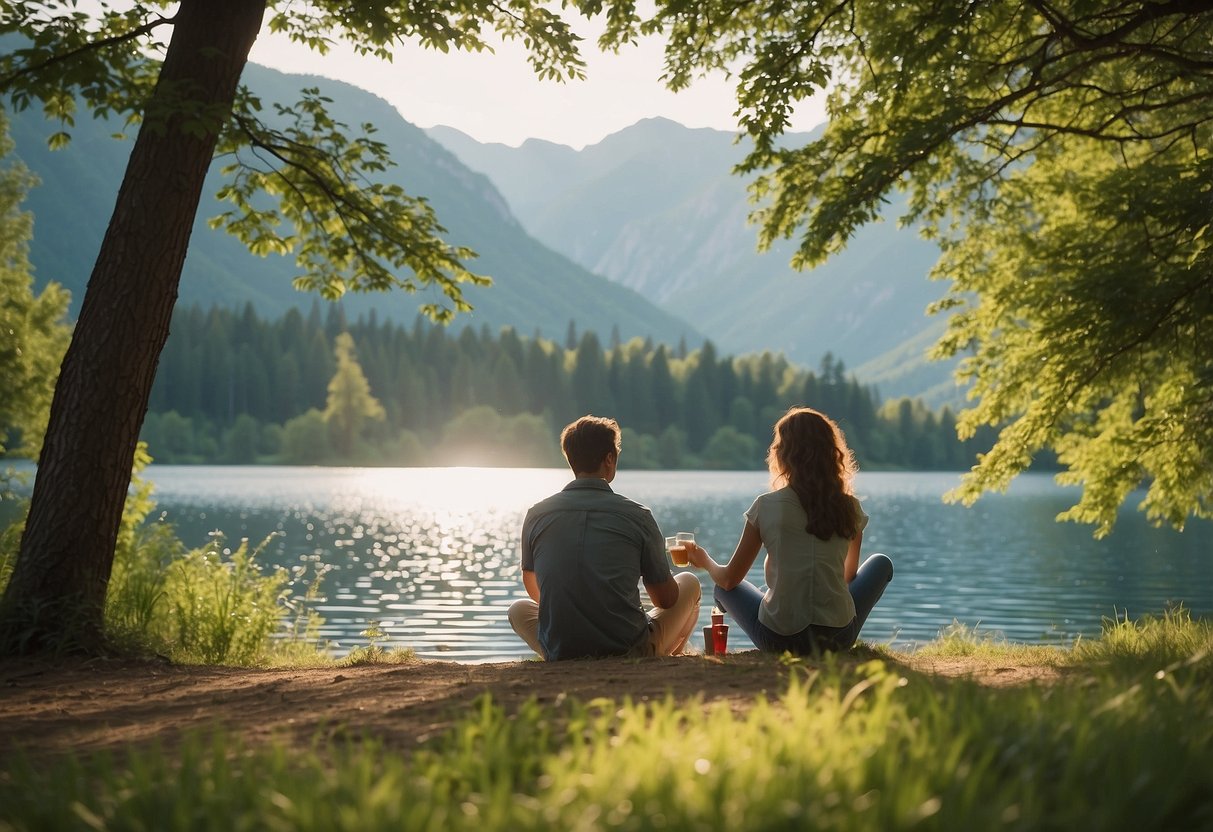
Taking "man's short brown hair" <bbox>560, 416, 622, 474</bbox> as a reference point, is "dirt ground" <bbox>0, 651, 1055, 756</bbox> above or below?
below

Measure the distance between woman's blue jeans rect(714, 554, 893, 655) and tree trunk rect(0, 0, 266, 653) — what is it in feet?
13.2

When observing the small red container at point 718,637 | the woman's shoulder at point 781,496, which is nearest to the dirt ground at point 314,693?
the small red container at point 718,637

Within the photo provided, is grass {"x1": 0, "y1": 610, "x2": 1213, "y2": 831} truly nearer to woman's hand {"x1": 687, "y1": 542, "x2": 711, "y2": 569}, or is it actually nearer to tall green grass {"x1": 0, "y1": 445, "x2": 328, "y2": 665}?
woman's hand {"x1": 687, "y1": 542, "x2": 711, "y2": 569}

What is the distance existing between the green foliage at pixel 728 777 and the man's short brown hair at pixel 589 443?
2.75 m

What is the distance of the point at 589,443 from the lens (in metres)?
A: 6.17

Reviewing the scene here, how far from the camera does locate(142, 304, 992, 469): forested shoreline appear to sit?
11212cm

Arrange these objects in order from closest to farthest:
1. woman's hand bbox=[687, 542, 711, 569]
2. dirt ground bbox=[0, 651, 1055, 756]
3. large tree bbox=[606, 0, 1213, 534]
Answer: dirt ground bbox=[0, 651, 1055, 756] < woman's hand bbox=[687, 542, 711, 569] < large tree bbox=[606, 0, 1213, 534]

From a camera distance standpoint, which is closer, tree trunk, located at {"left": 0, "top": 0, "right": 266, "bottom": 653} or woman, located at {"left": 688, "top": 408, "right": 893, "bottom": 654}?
woman, located at {"left": 688, "top": 408, "right": 893, "bottom": 654}

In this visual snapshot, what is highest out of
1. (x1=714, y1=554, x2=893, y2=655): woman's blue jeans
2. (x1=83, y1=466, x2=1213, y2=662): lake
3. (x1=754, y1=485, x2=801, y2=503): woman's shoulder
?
(x1=754, y1=485, x2=801, y2=503): woman's shoulder

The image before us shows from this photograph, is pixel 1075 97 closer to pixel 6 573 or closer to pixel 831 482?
pixel 831 482

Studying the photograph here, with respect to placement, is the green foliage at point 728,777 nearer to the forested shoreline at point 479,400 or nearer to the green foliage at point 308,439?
the green foliage at point 308,439

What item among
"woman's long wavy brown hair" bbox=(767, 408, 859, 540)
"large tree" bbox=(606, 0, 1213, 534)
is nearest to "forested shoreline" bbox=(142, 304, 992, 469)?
"large tree" bbox=(606, 0, 1213, 534)

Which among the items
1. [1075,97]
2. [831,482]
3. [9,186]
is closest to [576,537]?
[831,482]

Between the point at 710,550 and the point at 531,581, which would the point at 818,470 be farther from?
the point at 710,550
